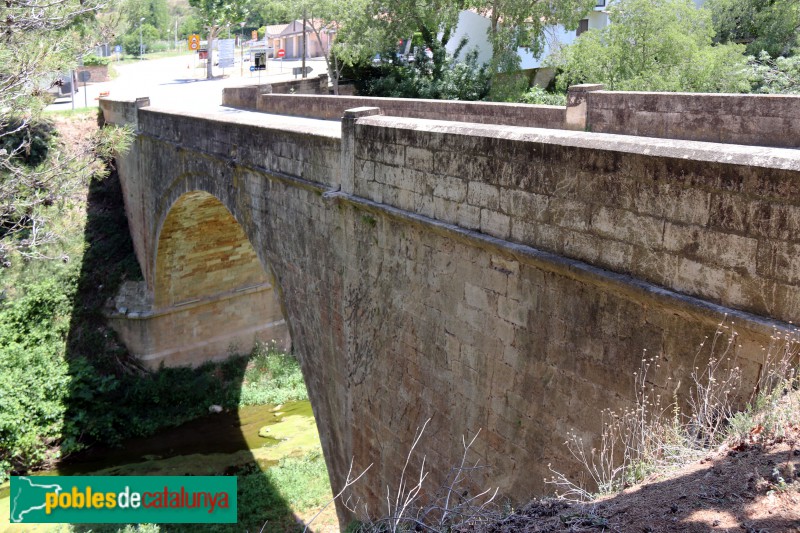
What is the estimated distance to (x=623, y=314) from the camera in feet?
13.9

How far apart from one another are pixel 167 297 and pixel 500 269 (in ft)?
39.2

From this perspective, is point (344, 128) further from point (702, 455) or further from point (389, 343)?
point (702, 455)

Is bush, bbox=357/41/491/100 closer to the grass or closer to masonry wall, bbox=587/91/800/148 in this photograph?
masonry wall, bbox=587/91/800/148

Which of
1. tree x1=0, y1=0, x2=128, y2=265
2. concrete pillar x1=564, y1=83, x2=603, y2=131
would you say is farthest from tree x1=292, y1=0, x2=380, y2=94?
concrete pillar x1=564, y1=83, x2=603, y2=131

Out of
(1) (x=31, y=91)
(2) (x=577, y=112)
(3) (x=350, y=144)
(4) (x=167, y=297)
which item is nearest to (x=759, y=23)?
(2) (x=577, y=112)

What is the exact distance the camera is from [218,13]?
1242 inches

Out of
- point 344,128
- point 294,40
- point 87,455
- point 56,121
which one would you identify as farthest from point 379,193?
point 294,40

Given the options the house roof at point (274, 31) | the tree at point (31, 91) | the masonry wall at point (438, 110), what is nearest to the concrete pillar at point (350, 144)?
the masonry wall at point (438, 110)

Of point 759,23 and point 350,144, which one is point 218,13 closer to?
point 759,23

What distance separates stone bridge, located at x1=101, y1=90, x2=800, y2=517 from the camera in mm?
3713

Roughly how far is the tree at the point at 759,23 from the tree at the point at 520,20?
11.0ft

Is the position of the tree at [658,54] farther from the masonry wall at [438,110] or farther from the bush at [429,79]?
the masonry wall at [438,110]

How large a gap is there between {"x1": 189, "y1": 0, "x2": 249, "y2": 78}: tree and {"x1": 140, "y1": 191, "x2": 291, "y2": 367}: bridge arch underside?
1934cm
